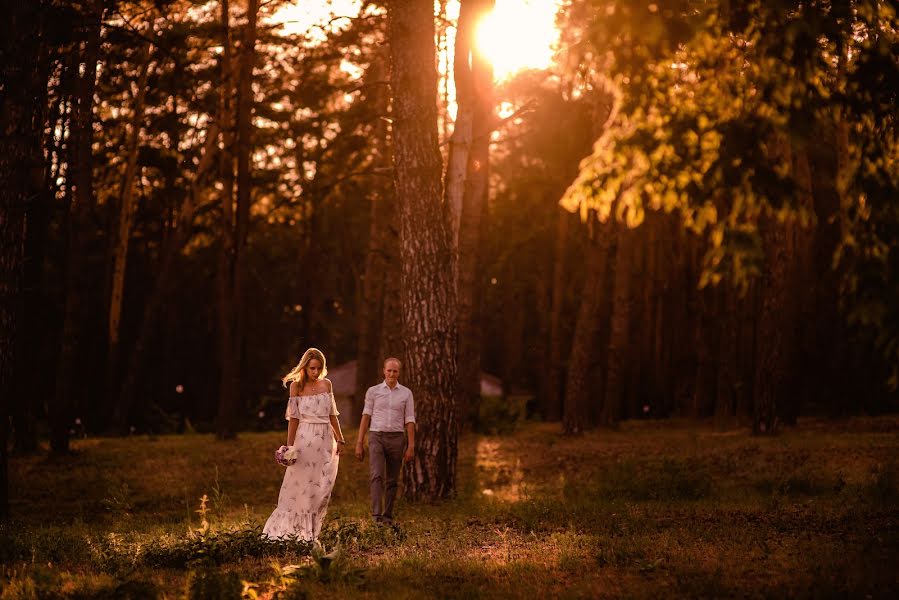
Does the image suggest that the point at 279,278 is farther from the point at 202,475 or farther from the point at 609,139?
the point at 609,139

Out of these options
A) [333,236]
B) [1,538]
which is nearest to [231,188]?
[1,538]

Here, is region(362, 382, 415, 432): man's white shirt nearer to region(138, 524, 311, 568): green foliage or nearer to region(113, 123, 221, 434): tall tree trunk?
region(138, 524, 311, 568): green foliage

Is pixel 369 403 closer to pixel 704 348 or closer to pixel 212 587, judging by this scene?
pixel 212 587

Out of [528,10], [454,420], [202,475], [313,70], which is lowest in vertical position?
[202,475]

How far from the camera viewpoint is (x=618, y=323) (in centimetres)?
3462

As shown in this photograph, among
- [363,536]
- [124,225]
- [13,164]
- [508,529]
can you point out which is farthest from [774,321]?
[124,225]

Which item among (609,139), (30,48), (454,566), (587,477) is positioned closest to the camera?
(609,139)

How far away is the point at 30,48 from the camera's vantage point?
52.7 feet

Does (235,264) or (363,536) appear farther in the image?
(235,264)

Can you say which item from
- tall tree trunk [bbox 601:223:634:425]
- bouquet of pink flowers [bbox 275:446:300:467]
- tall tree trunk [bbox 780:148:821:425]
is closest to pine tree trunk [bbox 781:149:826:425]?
tall tree trunk [bbox 780:148:821:425]

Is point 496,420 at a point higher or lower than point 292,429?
lower

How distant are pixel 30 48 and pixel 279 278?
175 ft

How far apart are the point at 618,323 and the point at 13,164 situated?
22.0 metres

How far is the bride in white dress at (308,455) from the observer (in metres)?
12.9
